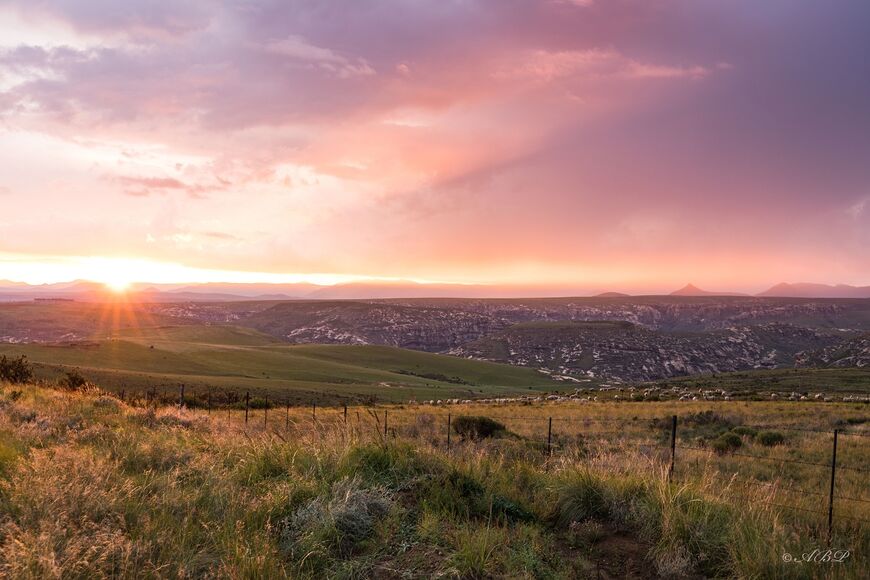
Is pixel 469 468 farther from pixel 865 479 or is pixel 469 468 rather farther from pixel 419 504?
pixel 865 479

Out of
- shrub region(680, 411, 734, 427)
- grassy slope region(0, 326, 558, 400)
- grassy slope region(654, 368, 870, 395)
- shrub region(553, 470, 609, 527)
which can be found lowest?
grassy slope region(0, 326, 558, 400)

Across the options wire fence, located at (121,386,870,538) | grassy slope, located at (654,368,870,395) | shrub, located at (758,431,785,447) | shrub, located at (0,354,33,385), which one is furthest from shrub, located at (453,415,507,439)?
grassy slope, located at (654,368,870,395)

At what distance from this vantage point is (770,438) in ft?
66.4

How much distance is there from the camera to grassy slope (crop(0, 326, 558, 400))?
6072 centimetres

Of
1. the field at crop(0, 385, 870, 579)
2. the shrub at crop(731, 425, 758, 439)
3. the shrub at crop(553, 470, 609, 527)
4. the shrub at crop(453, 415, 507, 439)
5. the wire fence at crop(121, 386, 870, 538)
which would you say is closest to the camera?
the field at crop(0, 385, 870, 579)

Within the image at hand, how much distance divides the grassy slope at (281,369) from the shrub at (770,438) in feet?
150

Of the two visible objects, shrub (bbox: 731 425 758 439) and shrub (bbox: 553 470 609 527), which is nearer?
shrub (bbox: 553 470 609 527)

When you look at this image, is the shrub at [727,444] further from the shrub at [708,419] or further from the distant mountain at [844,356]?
the distant mountain at [844,356]

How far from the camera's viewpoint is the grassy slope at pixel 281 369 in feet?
199

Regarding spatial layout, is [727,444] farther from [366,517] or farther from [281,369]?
[281,369]

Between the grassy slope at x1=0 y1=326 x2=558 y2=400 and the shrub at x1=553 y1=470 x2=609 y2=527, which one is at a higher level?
the shrub at x1=553 y1=470 x2=609 y2=527

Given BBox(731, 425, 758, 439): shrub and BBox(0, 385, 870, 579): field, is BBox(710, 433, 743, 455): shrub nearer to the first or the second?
BBox(731, 425, 758, 439): shrub

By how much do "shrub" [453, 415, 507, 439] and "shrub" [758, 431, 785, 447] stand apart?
10.3 m

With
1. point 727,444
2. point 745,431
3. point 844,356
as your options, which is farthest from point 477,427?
point 844,356
